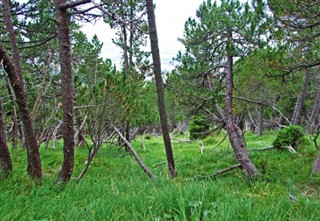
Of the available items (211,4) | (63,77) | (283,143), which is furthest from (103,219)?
(283,143)

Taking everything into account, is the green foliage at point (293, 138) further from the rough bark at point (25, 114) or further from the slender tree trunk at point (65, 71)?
the rough bark at point (25, 114)

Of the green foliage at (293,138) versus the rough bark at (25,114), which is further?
the green foliage at (293,138)

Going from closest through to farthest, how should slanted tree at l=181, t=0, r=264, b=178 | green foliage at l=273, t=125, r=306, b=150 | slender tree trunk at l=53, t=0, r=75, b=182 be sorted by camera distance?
slender tree trunk at l=53, t=0, r=75, b=182, slanted tree at l=181, t=0, r=264, b=178, green foliage at l=273, t=125, r=306, b=150

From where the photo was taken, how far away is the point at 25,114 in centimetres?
466

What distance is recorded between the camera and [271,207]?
106 inches

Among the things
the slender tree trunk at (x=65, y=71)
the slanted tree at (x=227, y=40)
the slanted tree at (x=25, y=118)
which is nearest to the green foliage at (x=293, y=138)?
the slanted tree at (x=227, y=40)

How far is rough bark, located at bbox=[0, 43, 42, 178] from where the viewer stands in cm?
448

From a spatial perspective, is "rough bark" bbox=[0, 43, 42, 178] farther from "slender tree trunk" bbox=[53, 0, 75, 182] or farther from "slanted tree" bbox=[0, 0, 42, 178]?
"slender tree trunk" bbox=[53, 0, 75, 182]

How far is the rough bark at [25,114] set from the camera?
14.7 feet

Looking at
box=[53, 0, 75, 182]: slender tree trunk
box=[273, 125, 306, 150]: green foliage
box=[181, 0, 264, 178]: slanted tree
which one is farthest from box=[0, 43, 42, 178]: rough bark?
box=[273, 125, 306, 150]: green foliage

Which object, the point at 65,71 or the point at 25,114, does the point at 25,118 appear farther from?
the point at 65,71

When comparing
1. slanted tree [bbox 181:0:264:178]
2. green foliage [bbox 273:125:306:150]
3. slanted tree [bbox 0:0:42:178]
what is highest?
slanted tree [bbox 181:0:264:178]

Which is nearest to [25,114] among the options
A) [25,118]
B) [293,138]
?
[25,118]

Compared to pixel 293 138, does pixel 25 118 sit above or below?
above
